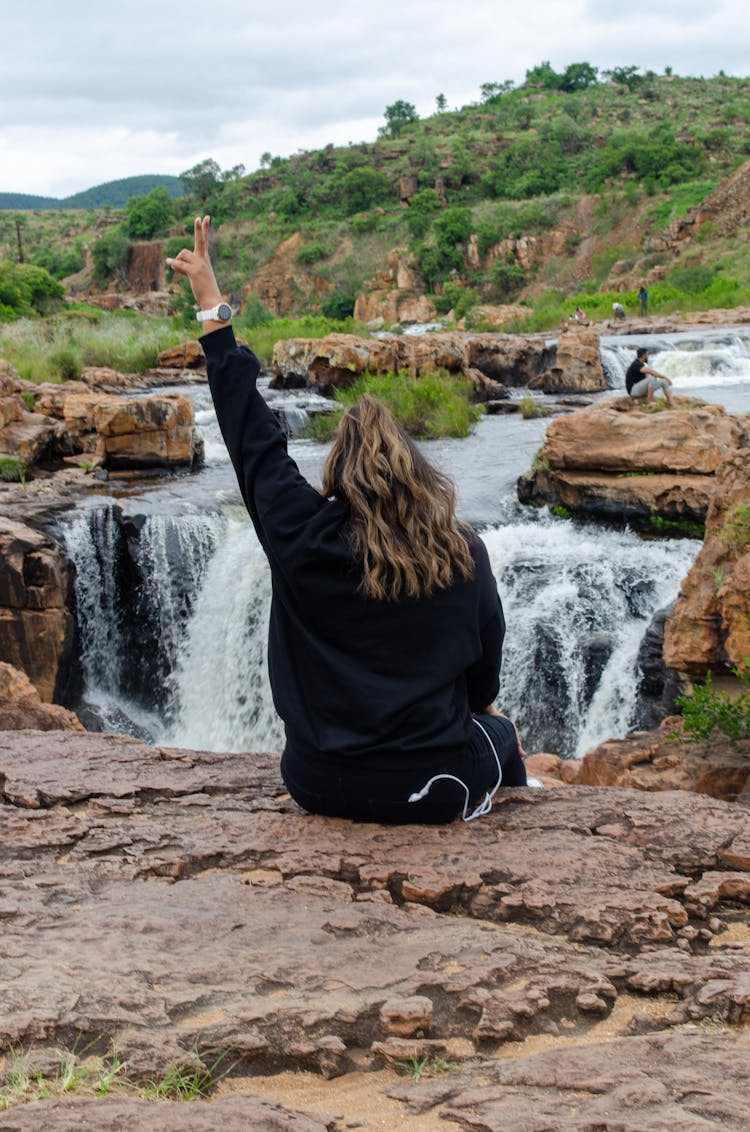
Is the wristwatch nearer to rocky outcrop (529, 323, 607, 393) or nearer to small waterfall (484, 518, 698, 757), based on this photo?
small waterfall (484, 518, 698, 757)

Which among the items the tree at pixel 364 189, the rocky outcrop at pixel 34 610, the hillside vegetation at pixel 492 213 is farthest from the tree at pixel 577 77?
the rocky outcrop at pixel 34 610

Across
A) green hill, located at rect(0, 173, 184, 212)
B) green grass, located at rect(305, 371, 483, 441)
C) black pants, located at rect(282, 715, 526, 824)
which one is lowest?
black pants, located at rect(282, 715, 526, 824)

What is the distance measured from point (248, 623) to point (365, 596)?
6833mm

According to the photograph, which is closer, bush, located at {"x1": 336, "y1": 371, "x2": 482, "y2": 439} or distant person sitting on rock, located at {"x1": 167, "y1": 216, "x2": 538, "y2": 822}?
distant person sitting on rock, located at {"x1": 167, "y1": 216, "x2": 538, "y2": 822}

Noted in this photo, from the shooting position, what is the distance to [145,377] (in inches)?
768

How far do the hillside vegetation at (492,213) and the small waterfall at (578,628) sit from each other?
20960mm

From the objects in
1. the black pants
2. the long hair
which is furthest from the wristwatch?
the black pants

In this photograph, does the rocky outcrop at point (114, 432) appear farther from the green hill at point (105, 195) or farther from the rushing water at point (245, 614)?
the green hill at point (105, 195)

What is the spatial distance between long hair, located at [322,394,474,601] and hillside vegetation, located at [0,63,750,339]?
2650 cm

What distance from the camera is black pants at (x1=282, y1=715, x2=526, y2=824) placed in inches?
101

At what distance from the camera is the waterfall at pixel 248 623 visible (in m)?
7.97

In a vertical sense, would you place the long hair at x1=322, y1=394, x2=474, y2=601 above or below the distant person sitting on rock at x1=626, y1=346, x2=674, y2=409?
below

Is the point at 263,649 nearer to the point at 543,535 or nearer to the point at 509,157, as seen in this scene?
the point at 543,535

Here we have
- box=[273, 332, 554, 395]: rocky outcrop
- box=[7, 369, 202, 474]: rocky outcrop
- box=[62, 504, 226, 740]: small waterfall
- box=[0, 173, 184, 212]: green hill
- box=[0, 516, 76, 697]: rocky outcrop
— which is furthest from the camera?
box=[0, 173, 184, 212]: green hill
